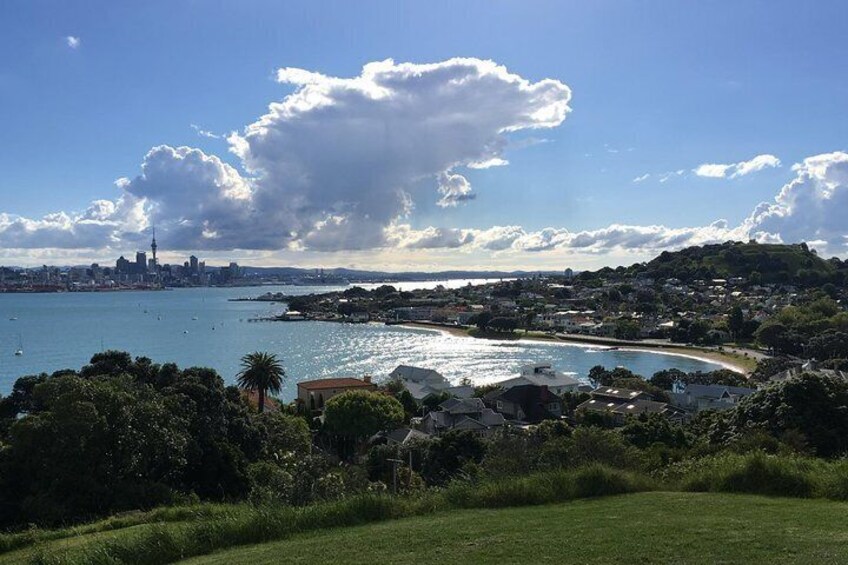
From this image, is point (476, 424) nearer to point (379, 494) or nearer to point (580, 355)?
point (379, 494)

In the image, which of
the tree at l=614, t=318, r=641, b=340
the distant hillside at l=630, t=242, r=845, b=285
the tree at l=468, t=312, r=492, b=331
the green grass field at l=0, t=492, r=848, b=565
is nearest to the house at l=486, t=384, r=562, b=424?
the green grass field at l=0, t=492, r=848, b=565

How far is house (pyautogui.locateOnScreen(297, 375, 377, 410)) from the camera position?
3266cm

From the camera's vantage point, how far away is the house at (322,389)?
3266 centimetres

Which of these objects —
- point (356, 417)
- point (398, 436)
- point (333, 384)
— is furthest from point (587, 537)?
point (333, 384)

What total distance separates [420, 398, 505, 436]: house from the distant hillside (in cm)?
9434

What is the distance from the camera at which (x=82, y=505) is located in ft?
34.6

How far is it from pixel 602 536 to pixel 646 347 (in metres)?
66.4

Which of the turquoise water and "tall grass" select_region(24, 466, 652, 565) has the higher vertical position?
"tall grass" select_region(24, 466, 652, 565)

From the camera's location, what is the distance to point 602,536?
541 centimetres

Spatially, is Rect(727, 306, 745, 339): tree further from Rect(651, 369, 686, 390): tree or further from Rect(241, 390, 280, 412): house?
Rect(241, 390, 280, 412): house

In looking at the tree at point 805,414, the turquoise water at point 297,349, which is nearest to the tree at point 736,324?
the turquoise water at point 297,349

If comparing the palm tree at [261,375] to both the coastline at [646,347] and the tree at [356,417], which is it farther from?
the coastline at [646,347]

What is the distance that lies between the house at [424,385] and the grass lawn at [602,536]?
27.0 meters

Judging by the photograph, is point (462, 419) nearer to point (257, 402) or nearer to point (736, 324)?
point (257, 402)
